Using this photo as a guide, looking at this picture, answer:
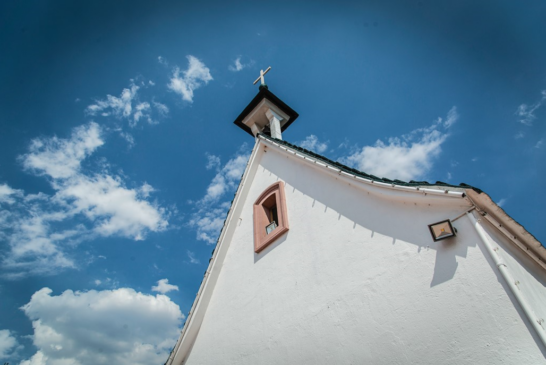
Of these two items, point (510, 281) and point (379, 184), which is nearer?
point (510, 281)

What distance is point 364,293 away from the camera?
4391 mm

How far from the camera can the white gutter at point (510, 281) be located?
283 centimetres

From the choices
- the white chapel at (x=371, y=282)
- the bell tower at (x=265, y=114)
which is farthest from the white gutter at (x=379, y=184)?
the bell tower at (x=265, y=114)

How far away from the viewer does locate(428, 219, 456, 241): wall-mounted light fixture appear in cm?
372

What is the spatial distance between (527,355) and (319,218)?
365 centimetres

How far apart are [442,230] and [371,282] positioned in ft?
4.31

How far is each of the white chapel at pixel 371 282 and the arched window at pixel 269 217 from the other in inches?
1.9

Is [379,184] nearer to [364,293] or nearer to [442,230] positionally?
[442,230]

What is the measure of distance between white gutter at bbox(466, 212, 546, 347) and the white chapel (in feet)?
0.04

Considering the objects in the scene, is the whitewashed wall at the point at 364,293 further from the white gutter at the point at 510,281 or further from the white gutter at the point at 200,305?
the white gutter at the point at 200,305

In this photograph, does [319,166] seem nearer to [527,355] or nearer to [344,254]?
[344,254]

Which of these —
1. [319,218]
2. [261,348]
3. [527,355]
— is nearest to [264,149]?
[319,218]

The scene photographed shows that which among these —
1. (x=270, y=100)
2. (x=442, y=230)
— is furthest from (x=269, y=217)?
(x=270, y=100)

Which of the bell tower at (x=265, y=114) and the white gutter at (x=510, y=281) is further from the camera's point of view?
the bell tower at (x=265, y=114)
